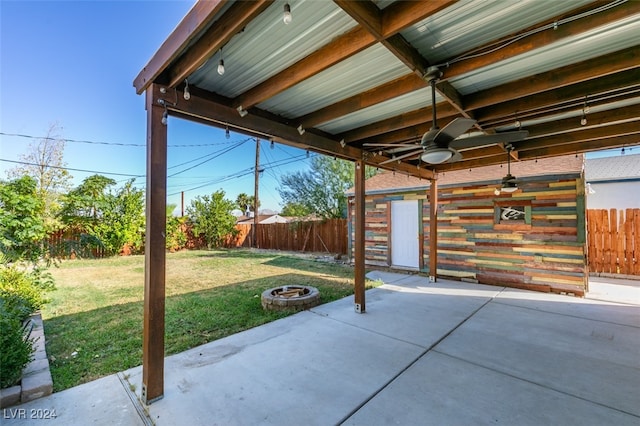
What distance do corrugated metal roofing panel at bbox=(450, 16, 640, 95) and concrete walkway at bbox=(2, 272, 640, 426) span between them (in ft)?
8.89

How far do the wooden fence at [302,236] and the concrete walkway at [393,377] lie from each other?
7688 millimetres

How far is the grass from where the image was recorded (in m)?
2.87

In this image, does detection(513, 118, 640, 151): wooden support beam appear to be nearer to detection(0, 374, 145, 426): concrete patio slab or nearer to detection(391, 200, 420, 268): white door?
detection(391, 200, 420, 268): white door

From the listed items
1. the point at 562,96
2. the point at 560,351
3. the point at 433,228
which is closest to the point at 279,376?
the point at 560,351

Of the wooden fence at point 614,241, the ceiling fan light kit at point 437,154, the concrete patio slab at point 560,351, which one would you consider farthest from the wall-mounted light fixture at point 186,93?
the wooden fence at point 614,241

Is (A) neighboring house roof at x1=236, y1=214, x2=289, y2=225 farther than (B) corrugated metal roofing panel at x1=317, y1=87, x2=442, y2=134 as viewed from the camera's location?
Yes

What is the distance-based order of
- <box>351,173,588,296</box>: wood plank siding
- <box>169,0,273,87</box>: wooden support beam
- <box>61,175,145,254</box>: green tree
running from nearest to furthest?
<box>169,0,273,87</box>: wooden support beam → <box>351,173,588,296</box>: wood plank siding → <box>61,175,145,254</box>: green tree

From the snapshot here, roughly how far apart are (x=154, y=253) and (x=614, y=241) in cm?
962

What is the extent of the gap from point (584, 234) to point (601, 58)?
4389mm

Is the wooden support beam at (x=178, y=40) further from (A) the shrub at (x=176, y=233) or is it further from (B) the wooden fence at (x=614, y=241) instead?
(A) the shrub at (x=176, y=233)

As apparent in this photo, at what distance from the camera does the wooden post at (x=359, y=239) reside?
13.8 ft

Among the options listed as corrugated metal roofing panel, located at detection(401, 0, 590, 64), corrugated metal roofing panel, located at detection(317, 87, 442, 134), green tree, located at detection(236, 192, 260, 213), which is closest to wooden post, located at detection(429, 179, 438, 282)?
corrugated metal roofing panel, located at detection(317, 87, 442, 134)

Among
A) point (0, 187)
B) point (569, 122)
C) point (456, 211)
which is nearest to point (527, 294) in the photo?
point (456, 211)

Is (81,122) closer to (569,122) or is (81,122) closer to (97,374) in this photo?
(97,374)
